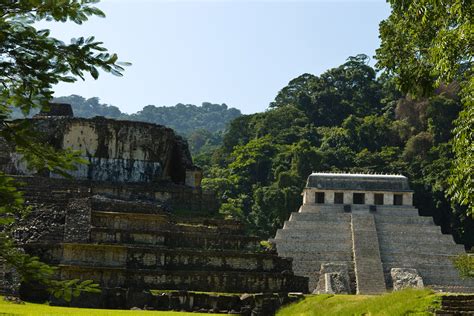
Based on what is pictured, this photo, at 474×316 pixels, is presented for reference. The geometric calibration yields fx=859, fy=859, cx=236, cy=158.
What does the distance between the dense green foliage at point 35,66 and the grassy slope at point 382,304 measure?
19.1ft

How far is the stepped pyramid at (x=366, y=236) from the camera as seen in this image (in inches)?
1479

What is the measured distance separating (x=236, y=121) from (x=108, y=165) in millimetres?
53500

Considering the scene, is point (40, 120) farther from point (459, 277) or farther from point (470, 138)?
point (459, 277)

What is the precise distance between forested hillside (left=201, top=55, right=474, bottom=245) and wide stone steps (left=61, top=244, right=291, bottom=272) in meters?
27.6

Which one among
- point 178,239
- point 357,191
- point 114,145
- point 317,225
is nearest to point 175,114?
point 357,191

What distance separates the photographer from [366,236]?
41812mm

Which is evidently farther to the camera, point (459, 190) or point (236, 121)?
point (236, 121)

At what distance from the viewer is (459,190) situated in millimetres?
12445

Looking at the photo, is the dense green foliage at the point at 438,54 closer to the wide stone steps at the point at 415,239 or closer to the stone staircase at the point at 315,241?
the stone staircase at the point at 315,241

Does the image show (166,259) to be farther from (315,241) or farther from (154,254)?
(315,241)

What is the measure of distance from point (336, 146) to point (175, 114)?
117968mm

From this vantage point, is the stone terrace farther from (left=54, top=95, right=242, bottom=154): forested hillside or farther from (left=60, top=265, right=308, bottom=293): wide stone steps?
(left=54, top=95, right=242, bottom=154): forested hillside

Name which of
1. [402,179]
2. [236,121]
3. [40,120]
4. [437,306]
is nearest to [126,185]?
[40,120]

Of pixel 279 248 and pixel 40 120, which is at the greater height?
pixel 40 120
